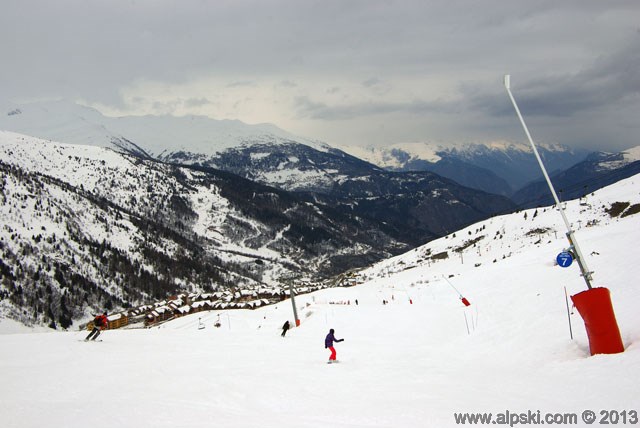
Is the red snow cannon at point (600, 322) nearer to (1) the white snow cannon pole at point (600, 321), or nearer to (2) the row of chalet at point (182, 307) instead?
(1) the white snow cannon pole at point (600, 321)

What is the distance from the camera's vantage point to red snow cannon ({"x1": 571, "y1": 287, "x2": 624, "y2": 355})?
477 inches

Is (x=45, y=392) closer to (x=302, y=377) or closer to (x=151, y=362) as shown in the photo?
(x=151, y=362)

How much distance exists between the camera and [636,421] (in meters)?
8.34

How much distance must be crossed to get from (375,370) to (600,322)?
8.18m

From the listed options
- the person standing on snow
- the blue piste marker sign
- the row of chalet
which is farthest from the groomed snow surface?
the row of chalet

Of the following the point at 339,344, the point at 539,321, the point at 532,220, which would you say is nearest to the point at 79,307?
the point at 532,220

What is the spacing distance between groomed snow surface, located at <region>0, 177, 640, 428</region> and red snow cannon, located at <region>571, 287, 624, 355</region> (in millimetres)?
403

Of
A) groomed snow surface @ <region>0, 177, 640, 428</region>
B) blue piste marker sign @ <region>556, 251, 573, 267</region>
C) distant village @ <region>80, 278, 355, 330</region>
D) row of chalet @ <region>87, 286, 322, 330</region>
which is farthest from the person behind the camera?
row of chalet @ <region>87, 286, 322, 330</region>

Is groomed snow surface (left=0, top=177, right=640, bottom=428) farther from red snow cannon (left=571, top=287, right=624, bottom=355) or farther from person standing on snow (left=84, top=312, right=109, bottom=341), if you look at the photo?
person standing on snow (left=84, top=312, right=109, bottom=341)

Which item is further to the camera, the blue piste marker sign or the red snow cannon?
the blue piste marker sign

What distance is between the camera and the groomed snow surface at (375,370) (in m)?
10.8

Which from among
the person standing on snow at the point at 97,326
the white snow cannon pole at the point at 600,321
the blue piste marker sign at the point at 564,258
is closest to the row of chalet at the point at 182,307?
the person standing on snow at the point at 97,326

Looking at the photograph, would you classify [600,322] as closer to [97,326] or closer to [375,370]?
[375,370]

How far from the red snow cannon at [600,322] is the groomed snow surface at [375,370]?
0.40m
